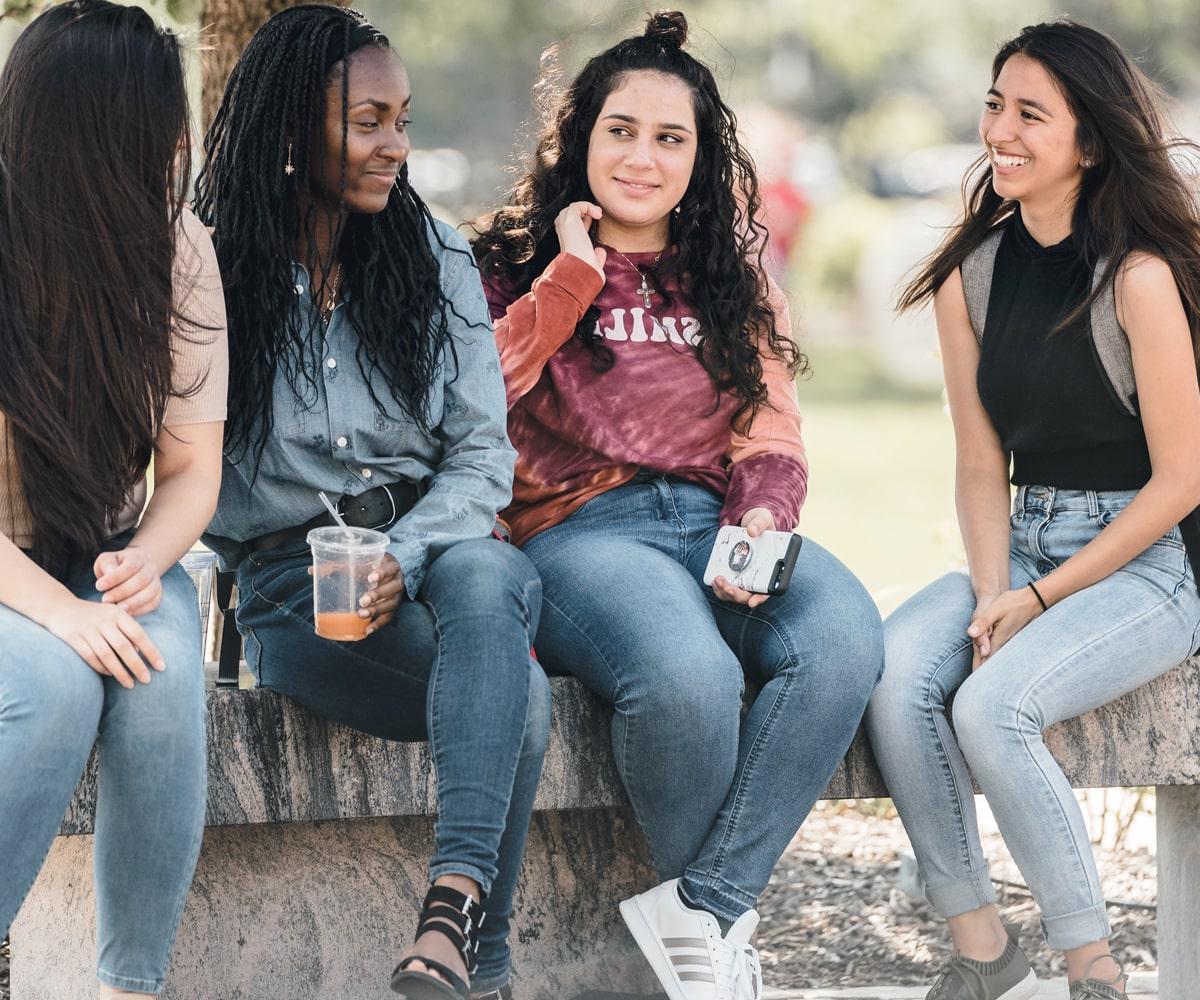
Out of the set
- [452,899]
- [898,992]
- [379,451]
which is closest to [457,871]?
[452,899]

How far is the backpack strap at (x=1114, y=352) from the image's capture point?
320 centimetres

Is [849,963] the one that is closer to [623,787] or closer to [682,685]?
[623,787]

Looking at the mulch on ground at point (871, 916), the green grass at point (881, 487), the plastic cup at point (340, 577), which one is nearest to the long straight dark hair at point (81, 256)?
the plastic cup at point (340, 577)

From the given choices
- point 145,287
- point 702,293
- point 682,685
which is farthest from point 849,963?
point 145,287

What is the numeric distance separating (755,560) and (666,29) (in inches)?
46.7

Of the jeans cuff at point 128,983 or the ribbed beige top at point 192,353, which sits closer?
the jeans cuff at point 128,983

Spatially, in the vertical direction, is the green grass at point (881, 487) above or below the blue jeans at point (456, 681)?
below

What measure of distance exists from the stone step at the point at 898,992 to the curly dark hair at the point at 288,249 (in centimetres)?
146

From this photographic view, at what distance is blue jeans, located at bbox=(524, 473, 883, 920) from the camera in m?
2.86

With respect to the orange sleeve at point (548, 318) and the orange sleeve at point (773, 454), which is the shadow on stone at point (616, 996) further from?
the orange sleeve at point (548, 318)

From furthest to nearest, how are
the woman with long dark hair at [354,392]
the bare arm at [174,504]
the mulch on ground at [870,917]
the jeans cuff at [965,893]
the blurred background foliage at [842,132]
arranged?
1. the blurred background foliage at [842,132]
2. the mulch on ground at [870,917]
3. the jeans cuff at [965,893]
4. the woman with long dark hair at [354,392]
5. the bare arm at [174,504]

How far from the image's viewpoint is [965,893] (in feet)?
9.96


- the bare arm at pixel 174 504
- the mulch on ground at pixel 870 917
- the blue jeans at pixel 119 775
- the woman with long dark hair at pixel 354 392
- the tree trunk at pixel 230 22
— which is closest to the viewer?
the blue jeans at pixel 119 775

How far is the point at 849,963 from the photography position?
3.84 meters
